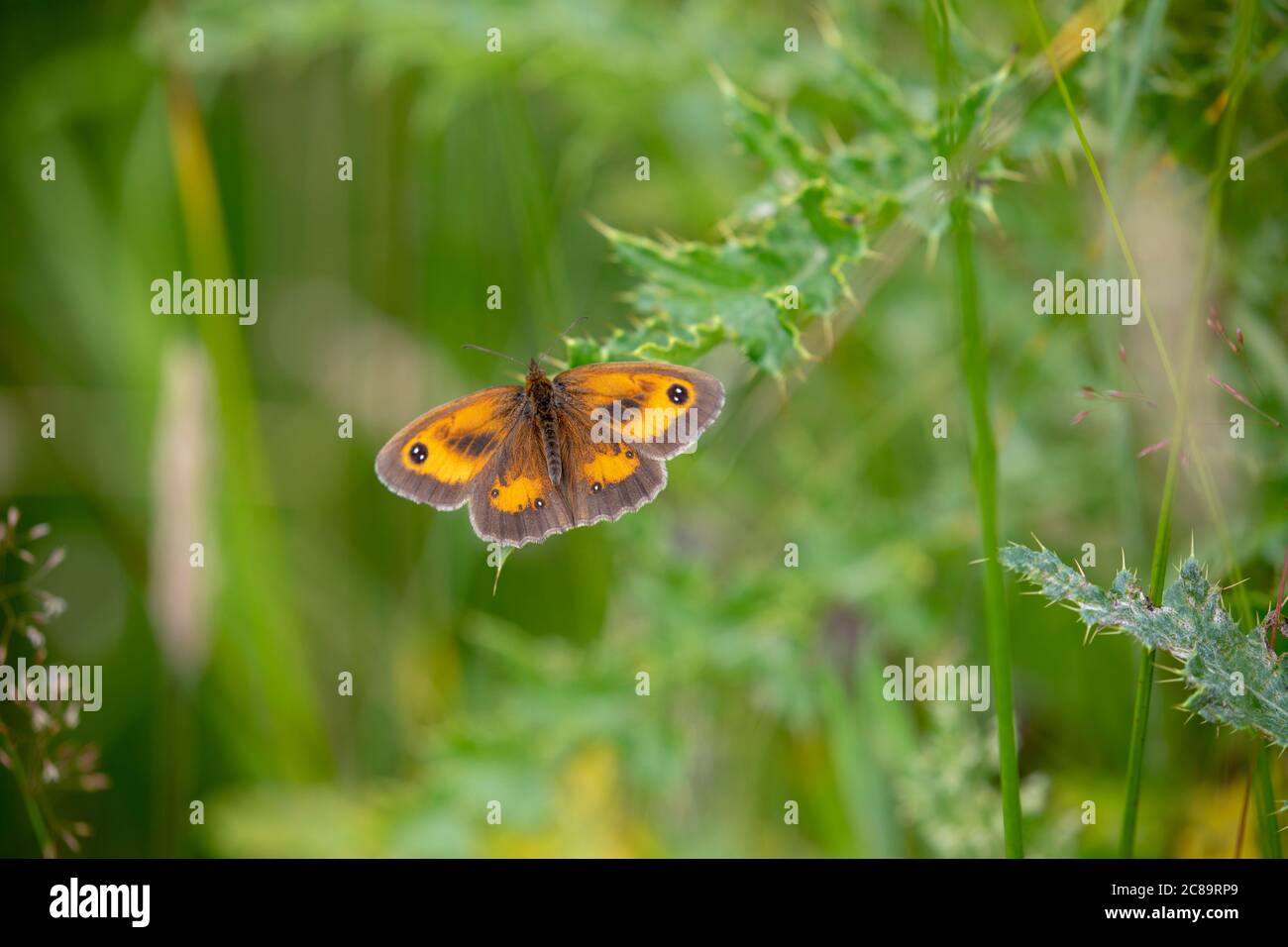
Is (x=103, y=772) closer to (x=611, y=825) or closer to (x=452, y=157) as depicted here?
(x=611, y=825)

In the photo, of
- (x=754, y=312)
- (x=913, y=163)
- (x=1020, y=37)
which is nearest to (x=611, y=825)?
(x=754, y=312)

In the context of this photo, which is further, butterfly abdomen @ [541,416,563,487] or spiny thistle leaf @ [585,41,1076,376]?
butterfly abdomen @ [541,416,563,487]

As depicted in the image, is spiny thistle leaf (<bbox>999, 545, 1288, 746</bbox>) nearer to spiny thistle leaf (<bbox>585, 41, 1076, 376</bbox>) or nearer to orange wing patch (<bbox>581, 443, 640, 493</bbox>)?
spiny thistle leaf (<bbox>585, 41, 1076, 376</bbox>)

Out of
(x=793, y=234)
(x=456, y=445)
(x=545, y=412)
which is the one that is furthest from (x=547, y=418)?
(x=793, y=234)

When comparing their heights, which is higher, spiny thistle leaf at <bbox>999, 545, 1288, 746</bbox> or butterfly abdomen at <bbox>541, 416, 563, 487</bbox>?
butterfly abdomen at <bbox>541, 416, 563, 487</bbox>

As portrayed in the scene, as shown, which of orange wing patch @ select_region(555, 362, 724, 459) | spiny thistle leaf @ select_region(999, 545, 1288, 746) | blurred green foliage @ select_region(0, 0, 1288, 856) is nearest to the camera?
spiny thistle leaf @ select_region(999, 545, 1288, 746)

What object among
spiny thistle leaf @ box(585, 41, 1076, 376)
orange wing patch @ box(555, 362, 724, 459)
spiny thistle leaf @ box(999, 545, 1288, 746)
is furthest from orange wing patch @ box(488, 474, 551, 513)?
spiny thistle leaf @ box(999, 545, 1288, 746)
